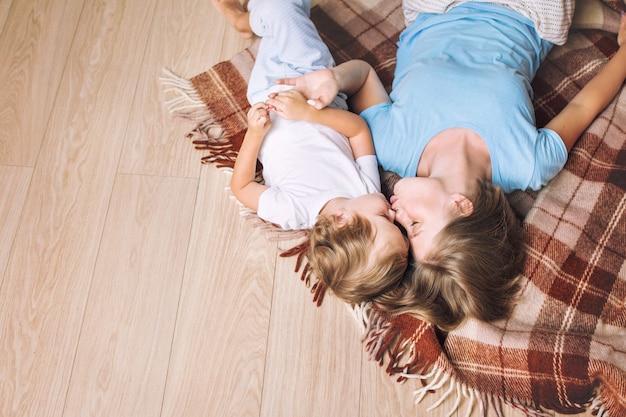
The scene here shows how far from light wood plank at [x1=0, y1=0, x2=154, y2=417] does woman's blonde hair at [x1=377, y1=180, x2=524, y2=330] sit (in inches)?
26.1

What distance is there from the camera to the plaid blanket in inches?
39.8

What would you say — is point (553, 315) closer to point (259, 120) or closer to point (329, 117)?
point (329, 117)

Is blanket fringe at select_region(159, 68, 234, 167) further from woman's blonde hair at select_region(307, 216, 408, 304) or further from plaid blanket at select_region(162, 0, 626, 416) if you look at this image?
woman's blonde hair at select_region(307, 216, 408, 304)

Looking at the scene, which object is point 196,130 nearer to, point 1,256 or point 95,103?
point 95,103

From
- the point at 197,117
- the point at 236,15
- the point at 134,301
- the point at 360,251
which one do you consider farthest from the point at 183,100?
the point at 360,251

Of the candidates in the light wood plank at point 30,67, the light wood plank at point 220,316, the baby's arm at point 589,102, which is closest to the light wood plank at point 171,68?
the light wood plank at point 220,316

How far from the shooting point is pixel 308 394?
1.08 meters

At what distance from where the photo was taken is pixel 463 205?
3.37 ft

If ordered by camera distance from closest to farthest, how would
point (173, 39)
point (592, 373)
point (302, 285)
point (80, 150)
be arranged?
1. point (592, 373)
2. point (302, 285)
3. point (80, 150)
4. point (173, 39)

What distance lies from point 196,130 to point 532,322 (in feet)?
2.81

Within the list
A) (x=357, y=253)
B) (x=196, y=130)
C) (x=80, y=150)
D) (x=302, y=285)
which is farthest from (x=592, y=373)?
(x=80, y=150)

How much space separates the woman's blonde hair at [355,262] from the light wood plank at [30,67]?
0.76 meters

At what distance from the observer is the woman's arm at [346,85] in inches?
46.5

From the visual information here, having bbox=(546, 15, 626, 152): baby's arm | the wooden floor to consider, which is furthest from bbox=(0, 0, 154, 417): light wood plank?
bbox=(546, 15, 626, 152): baby's arm
